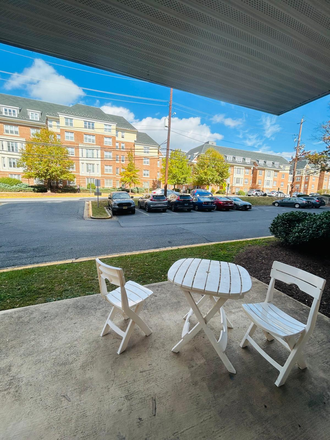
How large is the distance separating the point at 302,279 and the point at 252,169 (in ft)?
190

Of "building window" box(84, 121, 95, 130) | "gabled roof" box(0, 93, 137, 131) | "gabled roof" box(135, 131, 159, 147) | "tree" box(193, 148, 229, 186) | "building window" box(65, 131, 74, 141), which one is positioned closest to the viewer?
"building window" box(65, 131, 74, 141)

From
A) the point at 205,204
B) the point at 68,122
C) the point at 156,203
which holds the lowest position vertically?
the point at 205,204

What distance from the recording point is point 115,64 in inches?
131

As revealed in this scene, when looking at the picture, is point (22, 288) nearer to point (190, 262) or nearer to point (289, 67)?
point (190, 262)

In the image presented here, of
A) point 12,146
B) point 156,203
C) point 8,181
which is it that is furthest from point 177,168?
point 12,146

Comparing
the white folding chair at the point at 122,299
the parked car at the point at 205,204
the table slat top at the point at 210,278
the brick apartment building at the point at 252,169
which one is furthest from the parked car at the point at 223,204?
the brick apartment building at the point at 252,169

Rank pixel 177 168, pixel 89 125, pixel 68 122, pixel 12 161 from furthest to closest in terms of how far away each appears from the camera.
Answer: pixel 89 125 < pixel 68 122 < pixel 12 161 < pixel 177 168

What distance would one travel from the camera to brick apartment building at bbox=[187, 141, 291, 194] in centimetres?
5169

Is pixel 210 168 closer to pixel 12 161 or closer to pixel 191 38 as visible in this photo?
pixel 12 161

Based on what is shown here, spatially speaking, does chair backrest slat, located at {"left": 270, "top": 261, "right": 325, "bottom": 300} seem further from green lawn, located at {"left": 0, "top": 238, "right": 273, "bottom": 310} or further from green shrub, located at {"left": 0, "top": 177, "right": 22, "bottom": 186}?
green shrub, located at {"left": 0, "top": 177, "right": 22, "bottom": 186}

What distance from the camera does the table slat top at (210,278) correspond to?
6.37 feet

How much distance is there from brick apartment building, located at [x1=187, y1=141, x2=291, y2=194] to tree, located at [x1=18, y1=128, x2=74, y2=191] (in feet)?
99.7

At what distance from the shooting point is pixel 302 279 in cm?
202

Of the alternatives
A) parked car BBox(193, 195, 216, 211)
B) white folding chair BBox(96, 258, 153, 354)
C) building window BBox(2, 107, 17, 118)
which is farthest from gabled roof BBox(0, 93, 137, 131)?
white folding chair BBox(96, 258, 153, 354)
